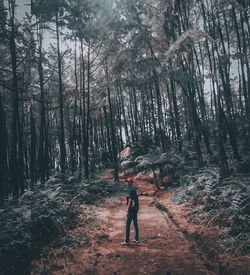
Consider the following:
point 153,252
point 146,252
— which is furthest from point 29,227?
point 153,252

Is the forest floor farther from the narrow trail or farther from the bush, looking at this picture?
the bush

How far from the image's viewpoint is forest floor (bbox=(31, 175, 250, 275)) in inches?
155

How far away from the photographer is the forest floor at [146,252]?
12.9 ft

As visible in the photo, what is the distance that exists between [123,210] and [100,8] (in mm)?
10870

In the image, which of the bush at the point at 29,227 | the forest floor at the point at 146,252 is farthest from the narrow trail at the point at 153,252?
the bush at the point at 29,227

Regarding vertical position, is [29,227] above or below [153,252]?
above

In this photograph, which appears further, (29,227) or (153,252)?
(29,227)

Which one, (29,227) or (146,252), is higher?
(29,227)

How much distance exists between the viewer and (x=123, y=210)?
29.5 feet

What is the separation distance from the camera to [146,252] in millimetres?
4785

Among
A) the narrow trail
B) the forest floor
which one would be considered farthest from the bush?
the narrow trail

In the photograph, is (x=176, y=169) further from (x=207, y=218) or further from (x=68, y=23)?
(x=68, y=23)

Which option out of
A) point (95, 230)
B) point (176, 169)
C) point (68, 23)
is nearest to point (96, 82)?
point (68, 23)

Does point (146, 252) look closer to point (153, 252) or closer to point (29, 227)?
point (153, 252)
